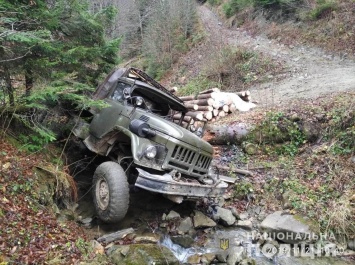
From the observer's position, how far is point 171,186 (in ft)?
17.3

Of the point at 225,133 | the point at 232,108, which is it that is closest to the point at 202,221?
the point at 225,133

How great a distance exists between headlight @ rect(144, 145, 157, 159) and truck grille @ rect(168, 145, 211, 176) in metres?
0.32

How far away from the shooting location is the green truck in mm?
5371

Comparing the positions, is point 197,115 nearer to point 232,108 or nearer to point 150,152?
point 232,108

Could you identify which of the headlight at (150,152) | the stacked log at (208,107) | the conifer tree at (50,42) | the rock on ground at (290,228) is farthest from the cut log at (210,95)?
the headlight at (150,152)

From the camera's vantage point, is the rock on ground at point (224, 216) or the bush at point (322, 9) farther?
the bush at point (322, 9)

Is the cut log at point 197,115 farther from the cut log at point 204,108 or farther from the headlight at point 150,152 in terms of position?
the headlight at point 150,152

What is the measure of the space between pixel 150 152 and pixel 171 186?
69 centimetres

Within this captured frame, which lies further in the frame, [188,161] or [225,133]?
[225,133]

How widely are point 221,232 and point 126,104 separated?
3.16 meters

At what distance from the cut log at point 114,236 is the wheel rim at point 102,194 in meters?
0.48

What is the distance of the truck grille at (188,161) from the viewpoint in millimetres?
5691

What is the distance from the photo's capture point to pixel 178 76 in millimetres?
22094

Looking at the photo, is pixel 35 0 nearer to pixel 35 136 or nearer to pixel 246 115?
pixel 35 136
